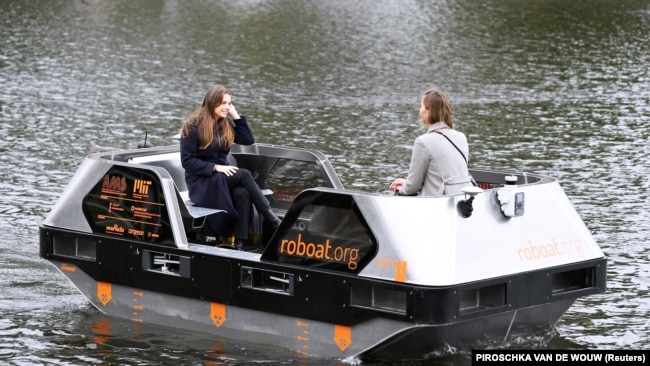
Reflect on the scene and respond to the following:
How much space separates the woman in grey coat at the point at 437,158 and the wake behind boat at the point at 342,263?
0.38 metres

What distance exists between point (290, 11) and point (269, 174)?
3459 centimetres

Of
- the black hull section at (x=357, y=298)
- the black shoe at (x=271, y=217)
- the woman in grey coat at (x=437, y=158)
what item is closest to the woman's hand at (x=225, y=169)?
the black shoe at (x=271, y=217)

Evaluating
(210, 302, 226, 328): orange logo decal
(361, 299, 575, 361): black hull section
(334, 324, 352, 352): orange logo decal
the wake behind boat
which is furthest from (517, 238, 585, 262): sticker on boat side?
(210, 302, 226, 328): orange logo decal

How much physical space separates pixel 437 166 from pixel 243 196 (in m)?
1.92

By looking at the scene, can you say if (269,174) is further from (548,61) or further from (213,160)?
(548,61)

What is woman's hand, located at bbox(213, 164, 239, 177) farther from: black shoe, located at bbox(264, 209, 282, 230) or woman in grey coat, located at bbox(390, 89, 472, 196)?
woman in grey coat, located at bbox(390, 89, 472, 196)

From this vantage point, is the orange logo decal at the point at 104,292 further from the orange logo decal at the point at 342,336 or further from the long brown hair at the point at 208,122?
the orange logo decal at the point at 342,336

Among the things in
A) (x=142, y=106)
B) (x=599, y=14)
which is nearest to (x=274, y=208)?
(x=142, y=106)

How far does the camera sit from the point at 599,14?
143 ft

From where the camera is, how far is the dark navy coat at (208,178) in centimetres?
1079

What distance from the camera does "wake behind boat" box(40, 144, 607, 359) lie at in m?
9.14

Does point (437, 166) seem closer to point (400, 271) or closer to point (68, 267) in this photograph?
point (400, 271)

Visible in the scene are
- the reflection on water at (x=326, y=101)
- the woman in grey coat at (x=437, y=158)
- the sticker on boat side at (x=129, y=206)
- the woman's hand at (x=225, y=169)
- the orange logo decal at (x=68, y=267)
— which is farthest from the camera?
the reflection on water at (x=326, y=101)

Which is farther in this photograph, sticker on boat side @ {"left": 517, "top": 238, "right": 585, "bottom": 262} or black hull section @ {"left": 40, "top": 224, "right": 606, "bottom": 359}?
sticker on boat side @ {"left": 517, "top": 238, "right": 585, "bottom": 262}
